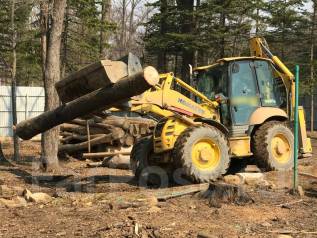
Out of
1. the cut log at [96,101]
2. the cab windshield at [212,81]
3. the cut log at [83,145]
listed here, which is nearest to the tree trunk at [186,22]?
the cut log at [83,145]

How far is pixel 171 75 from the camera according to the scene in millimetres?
10211

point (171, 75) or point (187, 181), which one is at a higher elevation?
point (171, 75)

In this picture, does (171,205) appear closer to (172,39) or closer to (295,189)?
(295,189)

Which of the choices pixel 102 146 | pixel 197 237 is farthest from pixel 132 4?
pixel 197 237

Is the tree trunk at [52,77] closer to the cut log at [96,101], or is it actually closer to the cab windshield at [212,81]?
the cut log at [96,101]

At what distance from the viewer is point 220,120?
1159 centimetres

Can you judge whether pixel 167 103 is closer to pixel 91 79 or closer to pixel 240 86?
pixel 91 79

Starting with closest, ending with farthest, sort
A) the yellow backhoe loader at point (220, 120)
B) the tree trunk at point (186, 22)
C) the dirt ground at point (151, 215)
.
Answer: the dirt ground at point (151, 215) < the yellow backhoe loader at point (220, 120) < the tree trunk at point (186, 22)

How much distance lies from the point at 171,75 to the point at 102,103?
7.19ft

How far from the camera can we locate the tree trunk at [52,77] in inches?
499

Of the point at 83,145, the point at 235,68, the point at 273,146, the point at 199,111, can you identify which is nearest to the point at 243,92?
the point at 235,68

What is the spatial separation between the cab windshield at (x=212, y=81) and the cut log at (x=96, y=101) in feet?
12.1

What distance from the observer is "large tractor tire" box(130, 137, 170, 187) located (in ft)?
34.6

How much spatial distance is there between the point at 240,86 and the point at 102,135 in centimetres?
606
